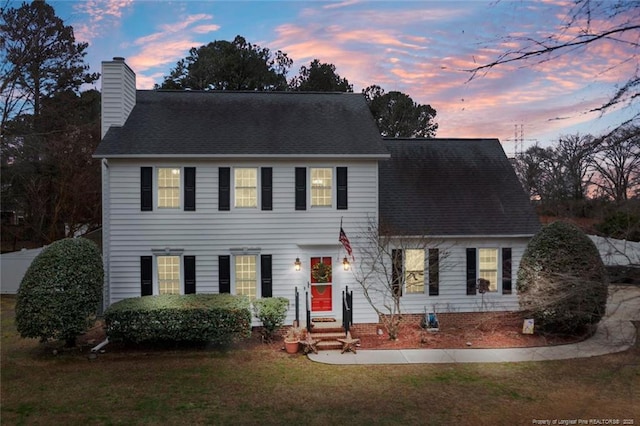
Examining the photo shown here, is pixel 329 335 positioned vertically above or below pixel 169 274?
below

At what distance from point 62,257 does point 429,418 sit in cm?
957

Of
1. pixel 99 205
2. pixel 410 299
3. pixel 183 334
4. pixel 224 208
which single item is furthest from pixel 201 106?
pixel 99 205

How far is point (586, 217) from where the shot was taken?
4.46 m

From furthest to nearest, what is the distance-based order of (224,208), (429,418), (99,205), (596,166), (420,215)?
(99,205), (420,215), (224,208), (429,418), (596,166)

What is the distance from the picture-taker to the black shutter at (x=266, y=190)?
43.9 ft

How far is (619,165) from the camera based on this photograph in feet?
13.0

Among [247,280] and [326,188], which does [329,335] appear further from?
[326,188]

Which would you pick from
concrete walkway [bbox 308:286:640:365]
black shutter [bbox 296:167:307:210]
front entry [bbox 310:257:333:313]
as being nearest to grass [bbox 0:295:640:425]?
concrete walkway [bbox 308:286:640:365]

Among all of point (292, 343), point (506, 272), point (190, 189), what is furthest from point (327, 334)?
point (506, 272)

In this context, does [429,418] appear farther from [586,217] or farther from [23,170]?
[23,170]

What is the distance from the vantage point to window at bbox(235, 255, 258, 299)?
1341cm

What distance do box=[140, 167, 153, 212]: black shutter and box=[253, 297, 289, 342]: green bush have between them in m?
4.55

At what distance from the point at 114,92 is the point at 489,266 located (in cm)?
1397

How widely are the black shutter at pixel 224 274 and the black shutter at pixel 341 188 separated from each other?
12.9 feet
